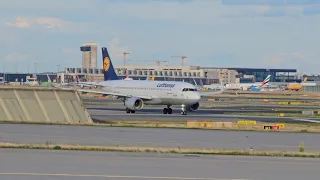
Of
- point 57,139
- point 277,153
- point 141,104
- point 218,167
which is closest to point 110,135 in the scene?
point 57,139

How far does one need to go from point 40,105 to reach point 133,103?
22.5m

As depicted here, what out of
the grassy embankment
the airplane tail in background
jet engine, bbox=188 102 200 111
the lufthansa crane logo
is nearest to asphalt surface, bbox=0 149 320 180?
the grassy embankment

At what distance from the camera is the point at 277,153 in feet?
67.5

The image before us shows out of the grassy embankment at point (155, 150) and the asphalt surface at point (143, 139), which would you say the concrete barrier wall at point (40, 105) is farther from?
the grassy embankment at point (155, 150)

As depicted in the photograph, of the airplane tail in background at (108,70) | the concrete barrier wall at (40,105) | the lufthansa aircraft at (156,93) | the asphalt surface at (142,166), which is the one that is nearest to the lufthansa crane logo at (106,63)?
the airplane tail in background at (108,70)

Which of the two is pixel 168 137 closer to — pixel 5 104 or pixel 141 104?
pixel 5 104

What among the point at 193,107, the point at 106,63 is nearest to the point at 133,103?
the point at 193,107

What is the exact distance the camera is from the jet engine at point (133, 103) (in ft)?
192

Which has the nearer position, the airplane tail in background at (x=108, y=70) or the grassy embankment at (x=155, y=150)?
the grassy embankment at (x=155, y=150)

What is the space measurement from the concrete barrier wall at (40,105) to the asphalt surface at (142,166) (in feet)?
57.8

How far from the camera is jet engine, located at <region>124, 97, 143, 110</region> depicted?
192ft

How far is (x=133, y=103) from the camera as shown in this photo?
193 feet

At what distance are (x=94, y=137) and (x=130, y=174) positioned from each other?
1143cm

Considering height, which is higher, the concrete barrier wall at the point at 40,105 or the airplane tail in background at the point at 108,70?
the airplane tail in background at the point at 108,70
